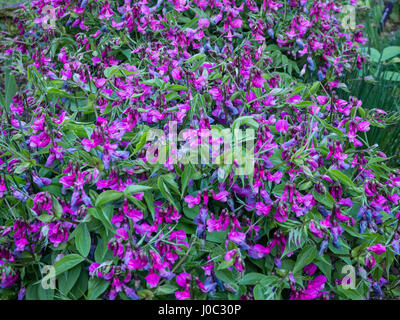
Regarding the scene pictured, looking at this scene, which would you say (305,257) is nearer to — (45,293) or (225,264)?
(225,264)

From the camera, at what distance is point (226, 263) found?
151 centimetres

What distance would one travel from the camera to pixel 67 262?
1.58 m

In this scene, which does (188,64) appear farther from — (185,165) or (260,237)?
(260,237)

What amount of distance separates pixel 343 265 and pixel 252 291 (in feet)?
1.27

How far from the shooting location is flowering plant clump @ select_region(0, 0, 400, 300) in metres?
1.57

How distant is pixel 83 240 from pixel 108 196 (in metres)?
0.21

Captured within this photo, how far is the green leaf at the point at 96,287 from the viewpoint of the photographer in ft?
5.05

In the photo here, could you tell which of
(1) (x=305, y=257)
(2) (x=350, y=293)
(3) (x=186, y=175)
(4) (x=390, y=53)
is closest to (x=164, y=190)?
(3) (x=186, y=175)

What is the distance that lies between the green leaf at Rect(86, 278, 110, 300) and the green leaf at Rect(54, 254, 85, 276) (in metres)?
0.09

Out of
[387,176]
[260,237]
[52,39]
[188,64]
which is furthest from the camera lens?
[52,39]

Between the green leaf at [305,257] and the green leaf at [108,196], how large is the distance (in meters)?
0.72

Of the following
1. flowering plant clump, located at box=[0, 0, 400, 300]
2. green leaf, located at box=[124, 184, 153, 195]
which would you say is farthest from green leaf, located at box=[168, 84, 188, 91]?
green leaf, located at box=[124, 184, 153, 195]

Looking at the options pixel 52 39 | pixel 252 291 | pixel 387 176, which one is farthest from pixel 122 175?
pixel 52 39

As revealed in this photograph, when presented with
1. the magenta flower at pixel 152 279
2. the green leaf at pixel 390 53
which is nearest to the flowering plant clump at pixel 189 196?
the magenta flower at pixel 152 279
